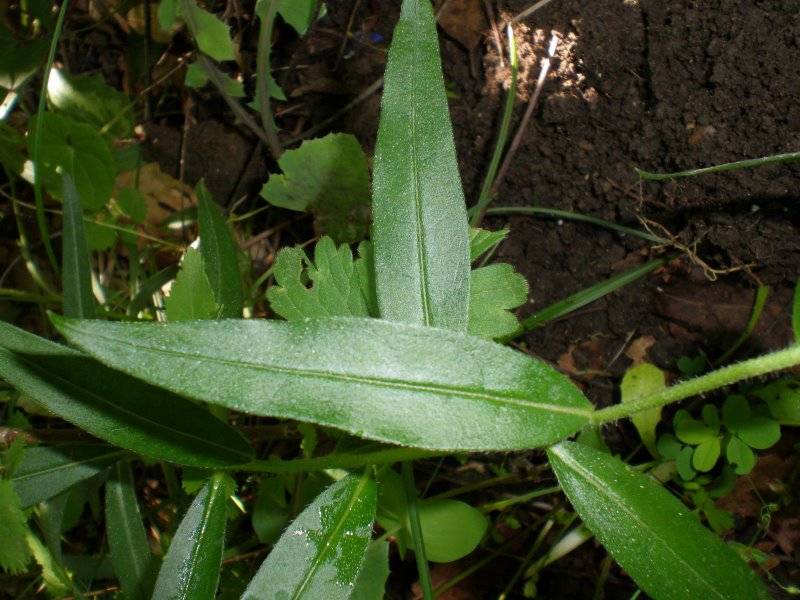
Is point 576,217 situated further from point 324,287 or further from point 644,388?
point 324,287

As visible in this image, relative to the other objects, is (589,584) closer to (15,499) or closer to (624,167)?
(624,167)

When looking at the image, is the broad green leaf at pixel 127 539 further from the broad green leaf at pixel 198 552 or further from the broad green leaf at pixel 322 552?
the broad green leaf at pixel 322 552

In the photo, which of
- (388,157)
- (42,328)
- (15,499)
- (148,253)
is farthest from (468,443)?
(42,328)

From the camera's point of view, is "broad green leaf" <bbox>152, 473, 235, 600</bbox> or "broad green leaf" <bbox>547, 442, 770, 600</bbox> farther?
"broad green leaf" <bbox>152, 473, 235, 600</bbox>

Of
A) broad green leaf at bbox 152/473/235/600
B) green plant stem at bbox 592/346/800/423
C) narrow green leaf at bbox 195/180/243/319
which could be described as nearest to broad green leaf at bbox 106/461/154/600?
broad green leaf at bbox 152/473/235/600

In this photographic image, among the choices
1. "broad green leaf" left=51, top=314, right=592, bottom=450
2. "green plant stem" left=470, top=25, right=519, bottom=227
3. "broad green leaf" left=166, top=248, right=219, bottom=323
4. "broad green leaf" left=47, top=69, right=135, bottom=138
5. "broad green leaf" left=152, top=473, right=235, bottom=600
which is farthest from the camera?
"broad green leaf" left=47, top=69, right=135, bottom=138

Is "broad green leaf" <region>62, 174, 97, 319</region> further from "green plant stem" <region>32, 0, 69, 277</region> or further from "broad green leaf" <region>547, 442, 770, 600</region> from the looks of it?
"broad green leaf" <region>547, 442, 770, 600</region>

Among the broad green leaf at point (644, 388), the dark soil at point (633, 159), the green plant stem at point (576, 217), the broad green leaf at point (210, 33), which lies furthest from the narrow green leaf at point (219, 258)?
the broad green leaf at point (644, 388)
